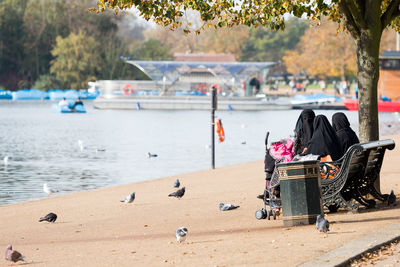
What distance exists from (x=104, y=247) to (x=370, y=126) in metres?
5.12

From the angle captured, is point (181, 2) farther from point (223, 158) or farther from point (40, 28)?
point (40, 28)

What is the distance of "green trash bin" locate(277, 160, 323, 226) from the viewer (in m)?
10.7

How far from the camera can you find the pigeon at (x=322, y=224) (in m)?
10.0

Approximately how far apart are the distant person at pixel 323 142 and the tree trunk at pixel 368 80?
3.79ft

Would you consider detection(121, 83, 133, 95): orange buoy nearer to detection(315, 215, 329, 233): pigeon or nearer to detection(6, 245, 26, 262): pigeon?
detection(315, 215, 329, 233): pigeon

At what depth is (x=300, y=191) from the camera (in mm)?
10797

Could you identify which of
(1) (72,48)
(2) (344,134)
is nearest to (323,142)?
(2) (344,134)

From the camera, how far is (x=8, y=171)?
2708cm

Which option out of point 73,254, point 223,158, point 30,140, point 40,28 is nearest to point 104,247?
point 73,254

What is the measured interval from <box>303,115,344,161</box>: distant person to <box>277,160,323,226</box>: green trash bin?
4.21 ft

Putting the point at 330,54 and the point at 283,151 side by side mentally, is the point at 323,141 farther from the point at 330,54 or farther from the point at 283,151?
the point at 330,54

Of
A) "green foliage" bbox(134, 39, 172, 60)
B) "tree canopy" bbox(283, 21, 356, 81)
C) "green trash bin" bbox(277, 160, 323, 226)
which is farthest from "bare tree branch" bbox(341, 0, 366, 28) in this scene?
"green foliage" bbox(134, 39, 172, 60)

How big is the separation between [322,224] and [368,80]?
12.5ft

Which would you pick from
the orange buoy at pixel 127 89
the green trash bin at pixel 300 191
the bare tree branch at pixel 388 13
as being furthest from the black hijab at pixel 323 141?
the orange buoy at pixel 127 89
